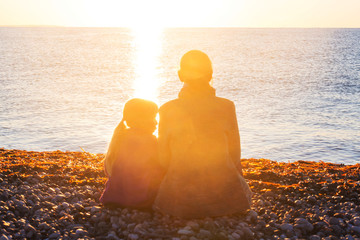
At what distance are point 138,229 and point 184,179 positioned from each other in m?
1.01

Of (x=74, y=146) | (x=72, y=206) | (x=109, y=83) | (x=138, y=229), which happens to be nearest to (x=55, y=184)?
(x=72, y=206)

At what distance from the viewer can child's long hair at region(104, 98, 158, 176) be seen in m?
5.82

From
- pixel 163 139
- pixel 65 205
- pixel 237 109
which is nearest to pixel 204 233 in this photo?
pixel 163 139

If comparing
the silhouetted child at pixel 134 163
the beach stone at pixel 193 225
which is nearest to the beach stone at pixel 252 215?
the beach stone at pixel 193 225

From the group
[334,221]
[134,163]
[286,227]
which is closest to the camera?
[286,227]

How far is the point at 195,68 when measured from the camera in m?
5.39

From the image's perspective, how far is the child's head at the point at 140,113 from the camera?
5.81 meters

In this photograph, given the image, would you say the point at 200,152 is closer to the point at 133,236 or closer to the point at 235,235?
the point at 235,235

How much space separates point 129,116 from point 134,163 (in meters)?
0.78

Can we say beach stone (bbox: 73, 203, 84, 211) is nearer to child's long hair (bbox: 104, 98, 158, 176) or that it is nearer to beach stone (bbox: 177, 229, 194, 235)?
child's long hair (bbox: 104, 98, 158, 176)

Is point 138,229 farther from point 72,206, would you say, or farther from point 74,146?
point 74,146

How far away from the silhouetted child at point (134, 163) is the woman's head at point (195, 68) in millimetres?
828

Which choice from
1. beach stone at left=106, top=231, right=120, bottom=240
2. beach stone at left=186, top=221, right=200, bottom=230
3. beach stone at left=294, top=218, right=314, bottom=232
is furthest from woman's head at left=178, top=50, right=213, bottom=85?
beach stone at left=294, top=218, right=314, bottom=232

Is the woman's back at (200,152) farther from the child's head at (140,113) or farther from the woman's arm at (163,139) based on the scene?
the child's head at (140,113)
